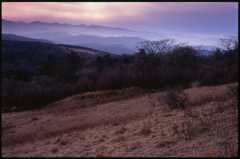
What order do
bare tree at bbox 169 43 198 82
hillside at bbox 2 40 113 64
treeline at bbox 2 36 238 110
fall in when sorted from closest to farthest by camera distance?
1. treeline at bbox 2 36 238 110
2. bare tree at bbox 169 43 198 82
3. hillside at bbox 2 40 113 64

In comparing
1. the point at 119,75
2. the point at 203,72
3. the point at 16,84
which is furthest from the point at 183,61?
the point at 16,84

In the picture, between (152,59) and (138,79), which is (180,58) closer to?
(152,59)

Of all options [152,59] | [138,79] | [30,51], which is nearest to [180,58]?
[152,59]

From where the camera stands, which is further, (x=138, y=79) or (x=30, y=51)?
(x=30, y=51)

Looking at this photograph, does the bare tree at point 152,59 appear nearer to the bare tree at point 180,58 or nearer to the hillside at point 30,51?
the bare tree at point 180,58

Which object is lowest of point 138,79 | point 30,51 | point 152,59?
point 138,79

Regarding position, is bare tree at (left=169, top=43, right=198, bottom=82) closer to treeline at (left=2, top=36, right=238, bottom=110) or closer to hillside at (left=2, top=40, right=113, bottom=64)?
treeline at (left=2, top=36, right=238, bottom=110)

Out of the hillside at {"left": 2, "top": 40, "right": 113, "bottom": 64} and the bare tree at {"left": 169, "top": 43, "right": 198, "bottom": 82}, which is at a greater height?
the hillside at {"left": 2, "top": 40, "right": 113, "bottom": 64}

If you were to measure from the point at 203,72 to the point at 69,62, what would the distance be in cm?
3023

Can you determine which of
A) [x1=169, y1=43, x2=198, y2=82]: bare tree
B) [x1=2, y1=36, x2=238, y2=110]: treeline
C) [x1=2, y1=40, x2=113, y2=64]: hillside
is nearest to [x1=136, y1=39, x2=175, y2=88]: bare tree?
[x1=2, y1=36, x2=238, y2=110]: treeline

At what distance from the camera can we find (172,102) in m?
9.07

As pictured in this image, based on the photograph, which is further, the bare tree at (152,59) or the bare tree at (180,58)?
the bare tree at (180,58)

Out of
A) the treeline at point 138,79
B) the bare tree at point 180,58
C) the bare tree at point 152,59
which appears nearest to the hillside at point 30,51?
the treeline at point 138,79

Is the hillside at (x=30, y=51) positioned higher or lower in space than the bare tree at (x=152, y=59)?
higher
